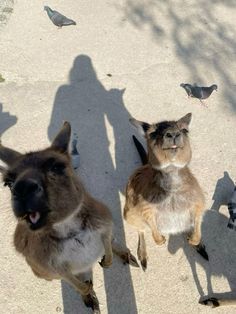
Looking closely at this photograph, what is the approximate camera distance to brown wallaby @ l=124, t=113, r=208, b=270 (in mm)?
3574

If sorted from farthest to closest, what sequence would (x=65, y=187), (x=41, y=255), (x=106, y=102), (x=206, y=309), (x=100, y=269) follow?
1. (x=106, y=102)
2. (x=100, y=269)
3. (x=206, y=309)
4. (x=41, y=255)
5. (x=65, y=187)

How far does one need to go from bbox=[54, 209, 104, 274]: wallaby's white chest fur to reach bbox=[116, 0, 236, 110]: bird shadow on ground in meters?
2.89

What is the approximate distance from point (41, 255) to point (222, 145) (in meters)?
2.72

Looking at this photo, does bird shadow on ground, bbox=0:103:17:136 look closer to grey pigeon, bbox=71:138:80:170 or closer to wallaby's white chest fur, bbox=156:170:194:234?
grey pigeon, bbox=71:138:80:170

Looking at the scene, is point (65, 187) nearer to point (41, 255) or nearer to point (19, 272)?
point (41, 255)

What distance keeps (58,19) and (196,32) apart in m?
2.03

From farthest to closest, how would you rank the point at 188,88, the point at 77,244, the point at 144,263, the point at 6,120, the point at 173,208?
1. the point at 6,120
2. the point at 188,88
3. the point at 144,263
4. the point at 173,208
5. the point at 77,244

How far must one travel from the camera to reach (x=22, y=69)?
6125 millimetres

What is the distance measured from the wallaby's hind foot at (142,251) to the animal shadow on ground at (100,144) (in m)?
0.16

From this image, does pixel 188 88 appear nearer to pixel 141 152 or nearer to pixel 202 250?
pixel 141 152

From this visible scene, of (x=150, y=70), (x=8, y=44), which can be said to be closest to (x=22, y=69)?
(x=8, y=44)

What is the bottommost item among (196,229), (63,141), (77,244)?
(196,229)

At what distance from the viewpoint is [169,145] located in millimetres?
3512

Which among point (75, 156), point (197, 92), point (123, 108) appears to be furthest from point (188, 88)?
point (75, 156)
